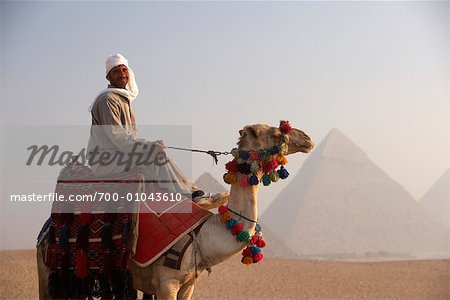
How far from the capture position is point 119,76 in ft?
23.4

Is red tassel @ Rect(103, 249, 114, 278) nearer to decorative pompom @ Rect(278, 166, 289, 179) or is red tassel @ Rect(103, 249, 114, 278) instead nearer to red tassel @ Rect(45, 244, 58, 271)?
red tassel @ Rect(45, 244, 58, 271)

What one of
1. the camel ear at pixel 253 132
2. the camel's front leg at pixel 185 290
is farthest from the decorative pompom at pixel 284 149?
the camel's front leg at pixel 185 290

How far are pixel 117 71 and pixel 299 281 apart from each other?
26.7 m

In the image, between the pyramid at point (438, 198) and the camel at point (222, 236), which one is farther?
the pyramid at point (438, 198)

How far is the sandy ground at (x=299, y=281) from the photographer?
2702 centimetres

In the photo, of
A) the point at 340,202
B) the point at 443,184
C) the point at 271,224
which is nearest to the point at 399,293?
the point at 271,224

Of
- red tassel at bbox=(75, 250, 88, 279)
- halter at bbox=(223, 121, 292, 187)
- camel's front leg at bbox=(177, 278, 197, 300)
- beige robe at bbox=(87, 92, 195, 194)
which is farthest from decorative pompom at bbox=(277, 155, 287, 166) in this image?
red tassel at bbox=(75, 250, 88, 279)

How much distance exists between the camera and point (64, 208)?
6.85 meters

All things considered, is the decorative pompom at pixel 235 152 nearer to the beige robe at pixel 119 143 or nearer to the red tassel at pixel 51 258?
the beige robe at pixel 119 143

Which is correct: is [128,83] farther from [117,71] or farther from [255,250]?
[255,250]

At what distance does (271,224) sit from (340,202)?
18112 millimetres

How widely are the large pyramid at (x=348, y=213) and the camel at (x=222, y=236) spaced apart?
9567cm

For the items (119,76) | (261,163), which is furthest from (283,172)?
(119,76)

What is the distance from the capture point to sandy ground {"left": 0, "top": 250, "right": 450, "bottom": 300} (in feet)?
88.6
